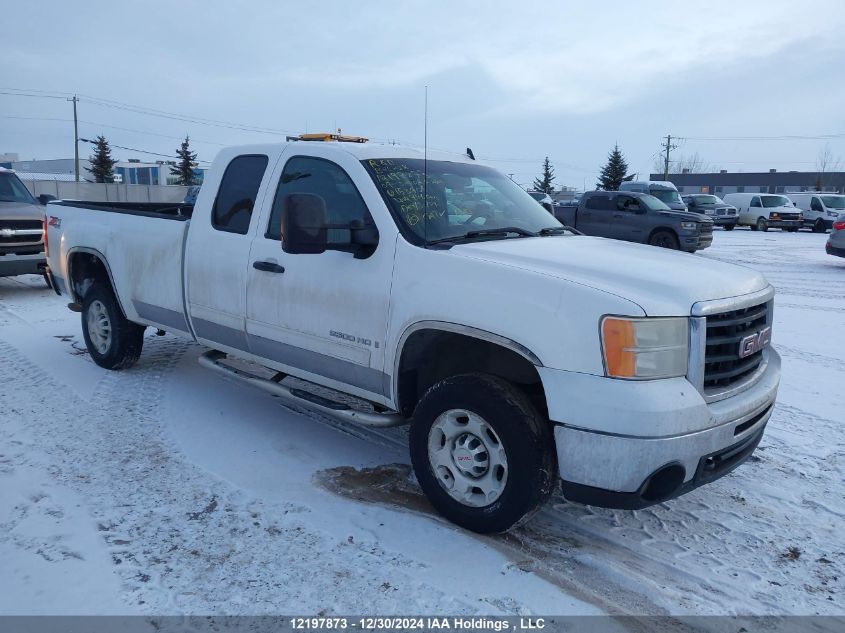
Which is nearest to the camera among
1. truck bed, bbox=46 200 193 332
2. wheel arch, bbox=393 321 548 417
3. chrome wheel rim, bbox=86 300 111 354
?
wheel arch, bbox=393 321 548 417

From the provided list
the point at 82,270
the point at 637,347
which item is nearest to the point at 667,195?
the point at 82,270

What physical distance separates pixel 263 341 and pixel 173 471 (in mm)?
984

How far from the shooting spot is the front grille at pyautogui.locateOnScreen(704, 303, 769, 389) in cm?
310

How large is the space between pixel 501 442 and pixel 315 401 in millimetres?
1459

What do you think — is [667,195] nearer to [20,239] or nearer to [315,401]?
[20,239]

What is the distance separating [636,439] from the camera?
2830 millimetres

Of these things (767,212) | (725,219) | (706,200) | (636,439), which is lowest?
(636,439)

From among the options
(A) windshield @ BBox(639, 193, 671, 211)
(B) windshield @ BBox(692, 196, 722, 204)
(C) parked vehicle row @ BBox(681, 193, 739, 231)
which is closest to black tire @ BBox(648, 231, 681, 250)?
(A) windshield @ BBox(639, 193, 671, 211)

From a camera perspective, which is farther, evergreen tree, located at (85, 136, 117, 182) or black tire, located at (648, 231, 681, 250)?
evergreen tree, located at (85, 136, 117, 182)

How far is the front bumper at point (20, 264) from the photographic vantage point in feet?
32.1

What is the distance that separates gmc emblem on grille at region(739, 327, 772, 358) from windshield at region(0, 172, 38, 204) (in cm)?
1117

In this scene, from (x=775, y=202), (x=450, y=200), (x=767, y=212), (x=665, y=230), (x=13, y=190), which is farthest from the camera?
(x=775, y=202)

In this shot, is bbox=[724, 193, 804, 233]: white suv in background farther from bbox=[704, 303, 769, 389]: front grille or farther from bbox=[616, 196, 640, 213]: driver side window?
bbox=[704, 303, 769, 389]: front grille

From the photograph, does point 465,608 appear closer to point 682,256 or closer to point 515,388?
point 515,388
